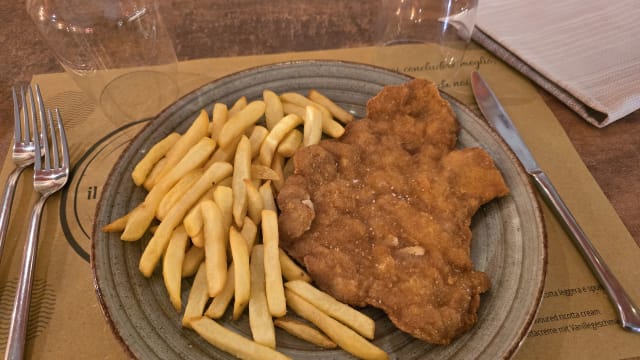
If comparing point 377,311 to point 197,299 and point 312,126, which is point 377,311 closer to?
point 197,299

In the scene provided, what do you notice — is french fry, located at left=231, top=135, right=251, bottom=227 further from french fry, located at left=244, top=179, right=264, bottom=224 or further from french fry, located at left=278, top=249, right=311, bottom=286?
french fry, located at left=278, top=249, right=311, bottom=286

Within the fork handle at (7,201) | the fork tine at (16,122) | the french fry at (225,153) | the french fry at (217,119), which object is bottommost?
the fork handle at (7,201)

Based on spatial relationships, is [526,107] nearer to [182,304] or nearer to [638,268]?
[638,268]

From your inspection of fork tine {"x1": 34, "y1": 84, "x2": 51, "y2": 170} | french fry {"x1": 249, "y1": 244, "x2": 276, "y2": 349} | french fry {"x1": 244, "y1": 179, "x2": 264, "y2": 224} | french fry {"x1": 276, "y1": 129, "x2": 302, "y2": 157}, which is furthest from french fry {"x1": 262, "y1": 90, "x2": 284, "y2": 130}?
fork tine {"x1": 34, "y1": 84, "x2": 51, "y2": 170}

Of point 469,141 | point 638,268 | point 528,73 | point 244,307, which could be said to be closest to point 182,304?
point 244,307

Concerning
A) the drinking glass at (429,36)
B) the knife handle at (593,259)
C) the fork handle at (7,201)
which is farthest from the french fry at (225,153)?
the knife handle at (593,259)

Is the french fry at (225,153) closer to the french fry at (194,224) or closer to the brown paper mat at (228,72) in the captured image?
the french fry at (194,224)
